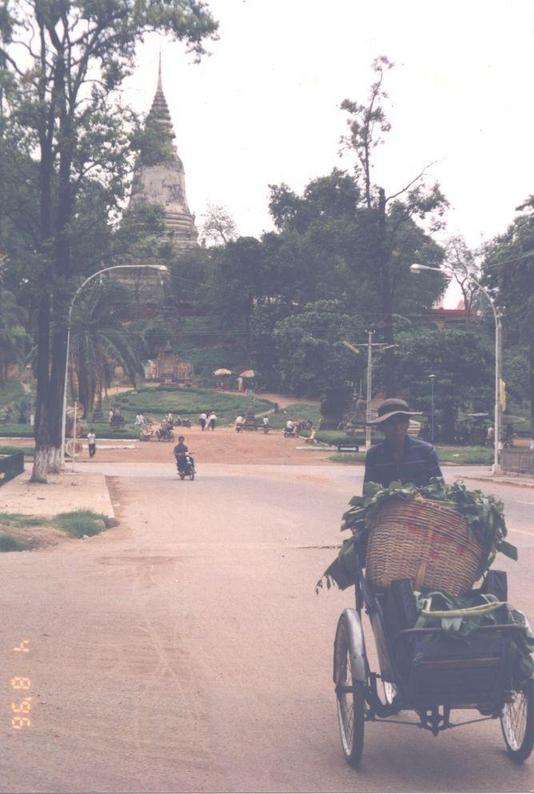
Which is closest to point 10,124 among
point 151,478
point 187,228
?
point 151,478

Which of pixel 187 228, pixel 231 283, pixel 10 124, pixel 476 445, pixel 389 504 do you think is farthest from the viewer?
pixel 187 228

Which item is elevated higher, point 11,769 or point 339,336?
point 339,336

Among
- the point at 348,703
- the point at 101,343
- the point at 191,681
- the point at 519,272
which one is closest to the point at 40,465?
the point at 519,272

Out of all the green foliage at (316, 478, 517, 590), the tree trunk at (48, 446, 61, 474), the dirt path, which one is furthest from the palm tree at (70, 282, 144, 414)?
the green foliage at (316, 478, 517, 590)

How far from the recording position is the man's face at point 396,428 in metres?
6.24

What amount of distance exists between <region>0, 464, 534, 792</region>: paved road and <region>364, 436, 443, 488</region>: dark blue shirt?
1.41 meters

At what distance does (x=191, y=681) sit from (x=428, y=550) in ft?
8.03

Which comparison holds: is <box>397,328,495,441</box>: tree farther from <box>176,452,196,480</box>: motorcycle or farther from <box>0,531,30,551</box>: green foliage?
<box>0,531,30,551</box>: green foliage

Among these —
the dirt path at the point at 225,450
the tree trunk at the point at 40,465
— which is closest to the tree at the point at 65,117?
the tree trunk at the point at 40,465

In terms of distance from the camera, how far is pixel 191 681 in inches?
287

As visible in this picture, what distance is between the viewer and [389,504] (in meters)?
5.66

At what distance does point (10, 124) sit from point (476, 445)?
40888mm

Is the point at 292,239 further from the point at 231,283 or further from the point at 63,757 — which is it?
the point at 63,757

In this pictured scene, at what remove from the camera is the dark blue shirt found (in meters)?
6.22
